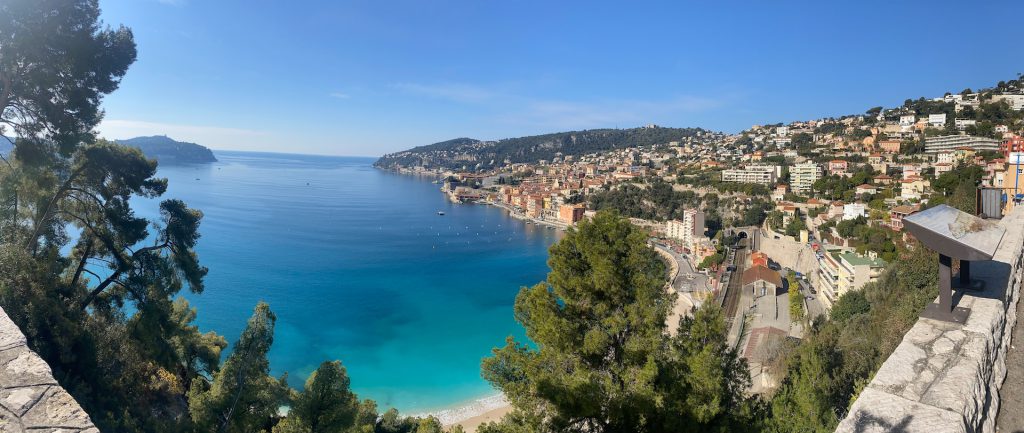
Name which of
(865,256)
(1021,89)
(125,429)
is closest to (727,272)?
(865,256)

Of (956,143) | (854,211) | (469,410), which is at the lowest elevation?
(469,410)

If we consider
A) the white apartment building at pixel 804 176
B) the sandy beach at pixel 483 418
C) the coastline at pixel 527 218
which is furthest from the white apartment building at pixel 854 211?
the coastline at pixel 527 218

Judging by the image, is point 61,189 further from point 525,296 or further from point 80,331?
point 525,296

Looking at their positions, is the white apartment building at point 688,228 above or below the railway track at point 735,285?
above

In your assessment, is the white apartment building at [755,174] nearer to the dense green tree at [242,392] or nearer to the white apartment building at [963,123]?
the white apartment building at [963,123]

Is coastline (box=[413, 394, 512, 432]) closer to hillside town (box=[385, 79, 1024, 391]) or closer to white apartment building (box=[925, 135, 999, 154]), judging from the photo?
hillside town (box=[385, 79, 1024, 391])

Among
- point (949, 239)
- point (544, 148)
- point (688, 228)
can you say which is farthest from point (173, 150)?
point (949, 239)

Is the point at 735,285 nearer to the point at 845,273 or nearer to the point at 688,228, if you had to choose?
the point at 845,273
